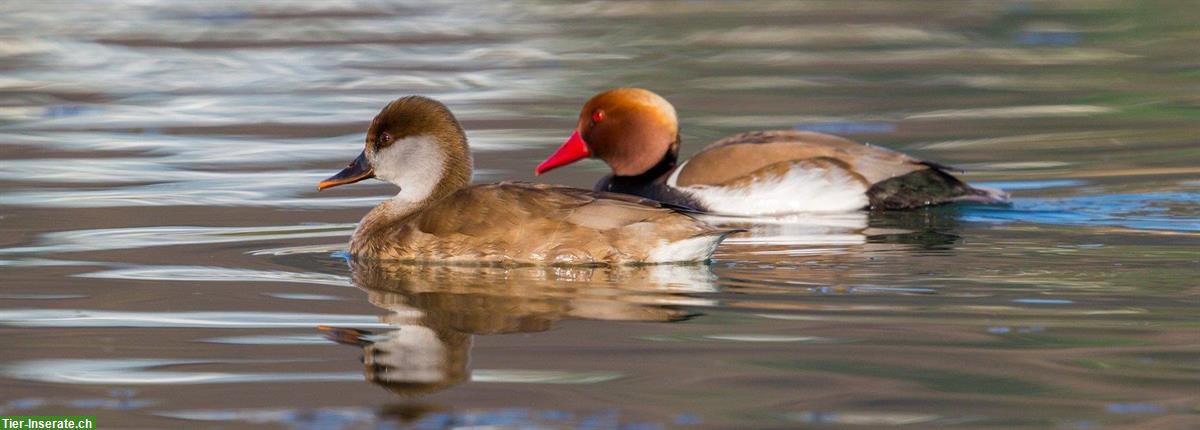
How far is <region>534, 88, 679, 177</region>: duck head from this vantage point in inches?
437

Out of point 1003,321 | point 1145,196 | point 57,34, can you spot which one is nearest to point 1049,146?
point 1145,196

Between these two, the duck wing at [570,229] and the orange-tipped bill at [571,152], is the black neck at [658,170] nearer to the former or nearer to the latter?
the orange-tipped bill at [571,152]

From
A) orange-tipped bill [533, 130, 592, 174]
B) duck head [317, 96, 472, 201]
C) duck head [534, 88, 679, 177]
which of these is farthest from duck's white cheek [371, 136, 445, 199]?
orange-tipped bill [533, 130, 592, 174]

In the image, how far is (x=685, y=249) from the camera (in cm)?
788

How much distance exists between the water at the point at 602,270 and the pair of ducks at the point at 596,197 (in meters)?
0.14

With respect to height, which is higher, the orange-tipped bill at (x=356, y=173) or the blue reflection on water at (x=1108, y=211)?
the orange-tipped bill at (x=356, y=173)

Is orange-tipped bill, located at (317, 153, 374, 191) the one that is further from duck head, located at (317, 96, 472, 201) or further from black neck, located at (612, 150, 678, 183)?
black neck, located at (612, 150, 678, 183)

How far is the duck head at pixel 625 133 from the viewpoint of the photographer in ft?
36.4

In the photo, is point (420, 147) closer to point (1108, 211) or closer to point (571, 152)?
point (571, 152)

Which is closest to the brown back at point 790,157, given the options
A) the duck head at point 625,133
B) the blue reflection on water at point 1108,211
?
the blue reflection on water at point 1108,211

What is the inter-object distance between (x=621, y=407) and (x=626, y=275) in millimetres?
2429

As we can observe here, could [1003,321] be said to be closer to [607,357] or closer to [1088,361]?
[1088,361]

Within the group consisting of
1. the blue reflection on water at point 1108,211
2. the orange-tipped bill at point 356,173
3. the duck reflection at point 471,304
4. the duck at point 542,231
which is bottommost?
the duck reflection at point 471,304

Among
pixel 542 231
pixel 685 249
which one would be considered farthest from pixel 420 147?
pixel 685 249
